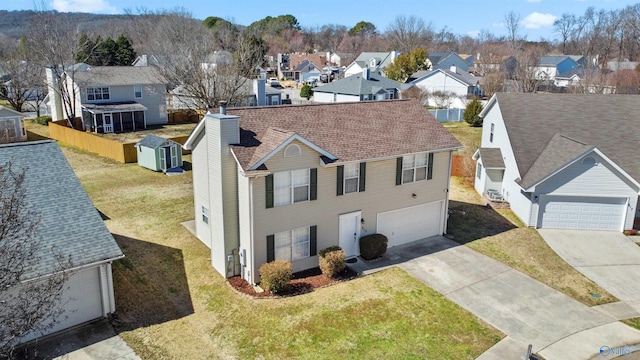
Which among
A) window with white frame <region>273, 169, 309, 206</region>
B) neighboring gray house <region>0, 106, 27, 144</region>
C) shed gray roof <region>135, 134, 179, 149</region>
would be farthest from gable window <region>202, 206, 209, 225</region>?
neighboring gray house <region>0, 106, 27, 144</region>

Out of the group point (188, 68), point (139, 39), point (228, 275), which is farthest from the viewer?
point (139, 39)

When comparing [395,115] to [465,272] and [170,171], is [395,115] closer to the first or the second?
[465,272]

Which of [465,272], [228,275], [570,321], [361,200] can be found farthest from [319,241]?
[570,321]

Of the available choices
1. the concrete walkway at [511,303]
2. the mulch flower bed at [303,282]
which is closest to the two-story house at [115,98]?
the mulch flower bed at [303,282]

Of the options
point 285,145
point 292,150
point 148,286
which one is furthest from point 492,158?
point 148,286

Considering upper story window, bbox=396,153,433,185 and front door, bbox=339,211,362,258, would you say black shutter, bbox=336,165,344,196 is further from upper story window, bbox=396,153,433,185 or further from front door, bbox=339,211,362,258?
upper story window, bbox=396,153,433,185

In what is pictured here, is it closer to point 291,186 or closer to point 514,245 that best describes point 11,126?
point 291,186
